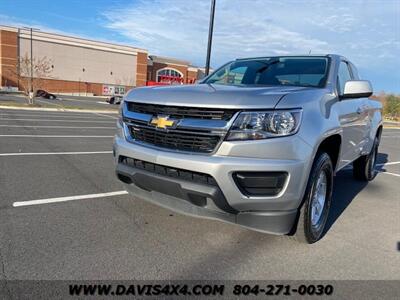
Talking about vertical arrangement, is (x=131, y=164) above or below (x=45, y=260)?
above

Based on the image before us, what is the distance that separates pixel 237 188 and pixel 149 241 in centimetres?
111

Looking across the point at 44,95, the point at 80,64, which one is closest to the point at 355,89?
the point at 44,95

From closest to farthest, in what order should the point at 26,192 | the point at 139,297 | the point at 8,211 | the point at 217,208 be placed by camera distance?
the point at 139,297 < the point at 217,208 < the point at 8,211 < the point at 26,192

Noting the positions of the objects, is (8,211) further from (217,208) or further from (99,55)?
(99,55)

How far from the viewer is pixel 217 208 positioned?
10.3ft

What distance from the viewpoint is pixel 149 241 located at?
3.59 metres

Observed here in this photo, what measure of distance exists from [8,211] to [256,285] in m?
2.81

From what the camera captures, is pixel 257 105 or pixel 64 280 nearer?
pixel 64 280

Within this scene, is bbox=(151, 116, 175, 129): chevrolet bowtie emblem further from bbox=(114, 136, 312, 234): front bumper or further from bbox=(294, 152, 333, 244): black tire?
bbox=(294, 152, 333, 244): black tire

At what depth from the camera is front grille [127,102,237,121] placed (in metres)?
3.10

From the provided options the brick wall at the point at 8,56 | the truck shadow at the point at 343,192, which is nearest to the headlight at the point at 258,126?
the truck shadow at the point at 343,192

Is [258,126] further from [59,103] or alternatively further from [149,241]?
[59,103]

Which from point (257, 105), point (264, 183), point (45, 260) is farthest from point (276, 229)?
point (45, 260)

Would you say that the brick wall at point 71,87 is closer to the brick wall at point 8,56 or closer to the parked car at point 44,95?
the brick wall at point 8,56
